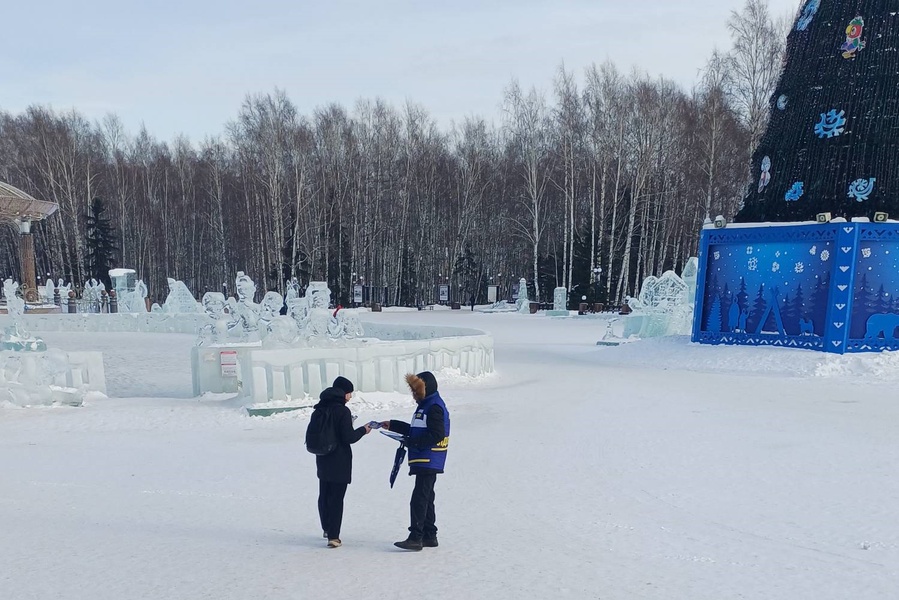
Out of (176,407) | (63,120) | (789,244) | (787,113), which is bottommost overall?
(176,407)

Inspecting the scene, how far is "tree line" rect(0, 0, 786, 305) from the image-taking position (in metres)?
39.5

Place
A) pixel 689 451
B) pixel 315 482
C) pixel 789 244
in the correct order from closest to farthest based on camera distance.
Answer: pixel 315 482
pixel 689 451
pixel 789 244

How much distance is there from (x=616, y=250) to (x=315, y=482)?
38.2 meters

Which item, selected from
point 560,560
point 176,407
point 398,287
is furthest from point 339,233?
point 560,560

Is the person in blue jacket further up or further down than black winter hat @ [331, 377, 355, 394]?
further down

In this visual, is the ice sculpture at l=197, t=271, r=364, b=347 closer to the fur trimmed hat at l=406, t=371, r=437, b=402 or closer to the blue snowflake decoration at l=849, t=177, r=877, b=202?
the fur trimmed hat at l=406, t=371, r=437, b=402

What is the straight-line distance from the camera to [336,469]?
16.3 feet

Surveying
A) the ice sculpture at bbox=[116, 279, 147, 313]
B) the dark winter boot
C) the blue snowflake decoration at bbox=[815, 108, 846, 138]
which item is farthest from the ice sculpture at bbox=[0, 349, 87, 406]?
the ice sculpture at bbox=[116, 279, 147, 313]

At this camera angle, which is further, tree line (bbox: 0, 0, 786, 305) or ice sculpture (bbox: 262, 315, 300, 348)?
tree line (bbox: 0, 0, 786, 305)

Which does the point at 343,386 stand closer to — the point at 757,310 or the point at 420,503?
the point at 420,503

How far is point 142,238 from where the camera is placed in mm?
54219

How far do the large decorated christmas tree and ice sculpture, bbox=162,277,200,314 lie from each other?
23.1 metres

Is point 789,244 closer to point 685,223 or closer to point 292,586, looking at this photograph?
point 292,586

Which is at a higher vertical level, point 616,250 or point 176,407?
point 616,250
